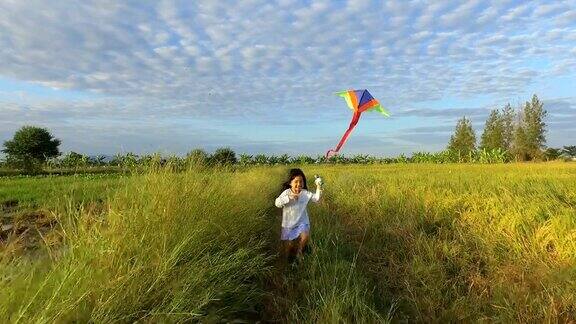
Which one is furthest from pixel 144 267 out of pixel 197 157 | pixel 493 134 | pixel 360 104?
pixel 493 134

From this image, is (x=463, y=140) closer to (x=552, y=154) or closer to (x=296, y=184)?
(x=552, y=154)

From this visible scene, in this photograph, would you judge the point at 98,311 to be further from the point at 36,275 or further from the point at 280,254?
the point at 280,254

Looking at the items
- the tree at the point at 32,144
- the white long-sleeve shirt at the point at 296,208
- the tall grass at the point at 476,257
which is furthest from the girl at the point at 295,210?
the tree at the point at 32,144

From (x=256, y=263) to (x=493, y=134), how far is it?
68.7 meters

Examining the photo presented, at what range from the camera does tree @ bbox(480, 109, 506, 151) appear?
66.9 meters

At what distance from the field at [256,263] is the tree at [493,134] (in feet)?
207

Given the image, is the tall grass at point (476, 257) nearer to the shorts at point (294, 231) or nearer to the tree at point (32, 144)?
the shorts at point (294, 231)

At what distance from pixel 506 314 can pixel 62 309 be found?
13.0 feet

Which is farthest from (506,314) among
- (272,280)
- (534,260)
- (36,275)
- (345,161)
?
(345,161)

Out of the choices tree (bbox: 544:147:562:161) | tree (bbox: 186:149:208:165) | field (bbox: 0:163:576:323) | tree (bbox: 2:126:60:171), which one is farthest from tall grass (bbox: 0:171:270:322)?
tree (bbox: 544:147:562:161)

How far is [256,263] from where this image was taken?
511cm

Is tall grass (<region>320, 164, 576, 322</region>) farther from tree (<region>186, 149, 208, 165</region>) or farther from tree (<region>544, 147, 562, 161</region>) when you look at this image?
tree (<region>544, 147, 562, 161</region>)

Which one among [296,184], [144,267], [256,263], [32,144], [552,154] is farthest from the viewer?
[552,154]

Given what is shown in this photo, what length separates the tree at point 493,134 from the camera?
66938 mm
